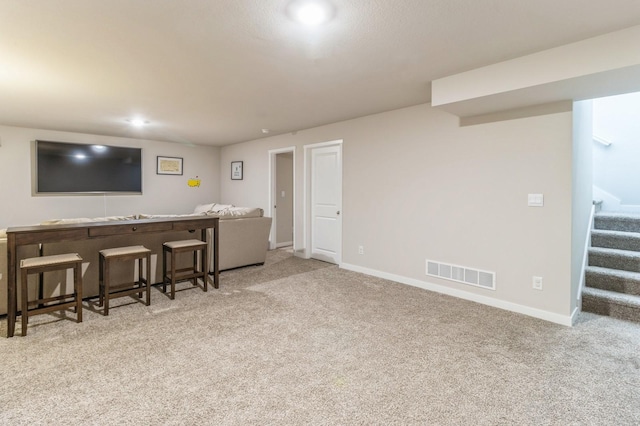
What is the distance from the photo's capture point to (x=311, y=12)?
196cm

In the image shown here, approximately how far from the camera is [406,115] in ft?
13.7

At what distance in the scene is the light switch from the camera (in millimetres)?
3082

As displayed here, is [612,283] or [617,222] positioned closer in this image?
[612,283]

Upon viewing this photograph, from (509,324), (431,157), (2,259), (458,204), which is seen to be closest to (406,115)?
(431,157)

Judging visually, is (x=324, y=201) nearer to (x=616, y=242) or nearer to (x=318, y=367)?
(x=318, y=367)

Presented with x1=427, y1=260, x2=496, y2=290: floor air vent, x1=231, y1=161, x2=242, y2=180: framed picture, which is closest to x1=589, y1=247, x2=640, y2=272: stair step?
x1=427, y1=260, x2=496, y2=290: floor air vent

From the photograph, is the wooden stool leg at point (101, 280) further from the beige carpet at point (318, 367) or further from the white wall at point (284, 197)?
the white wall at point (284, 197)

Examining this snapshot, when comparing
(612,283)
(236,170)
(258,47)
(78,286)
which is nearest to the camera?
(258,47)

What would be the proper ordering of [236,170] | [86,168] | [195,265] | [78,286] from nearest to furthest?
[78,286] → [195,265] → [86,168] → [236,170]

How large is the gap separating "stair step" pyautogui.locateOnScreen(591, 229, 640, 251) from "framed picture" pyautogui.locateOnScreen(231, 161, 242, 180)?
6.21 metres

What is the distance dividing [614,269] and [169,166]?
7596 mm

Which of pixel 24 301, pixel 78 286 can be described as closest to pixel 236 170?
pixel 78 286

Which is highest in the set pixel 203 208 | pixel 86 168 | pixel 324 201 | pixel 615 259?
pixel 86 168

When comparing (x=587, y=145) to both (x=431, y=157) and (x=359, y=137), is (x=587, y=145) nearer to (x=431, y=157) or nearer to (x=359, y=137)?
(x=431, y=157)
